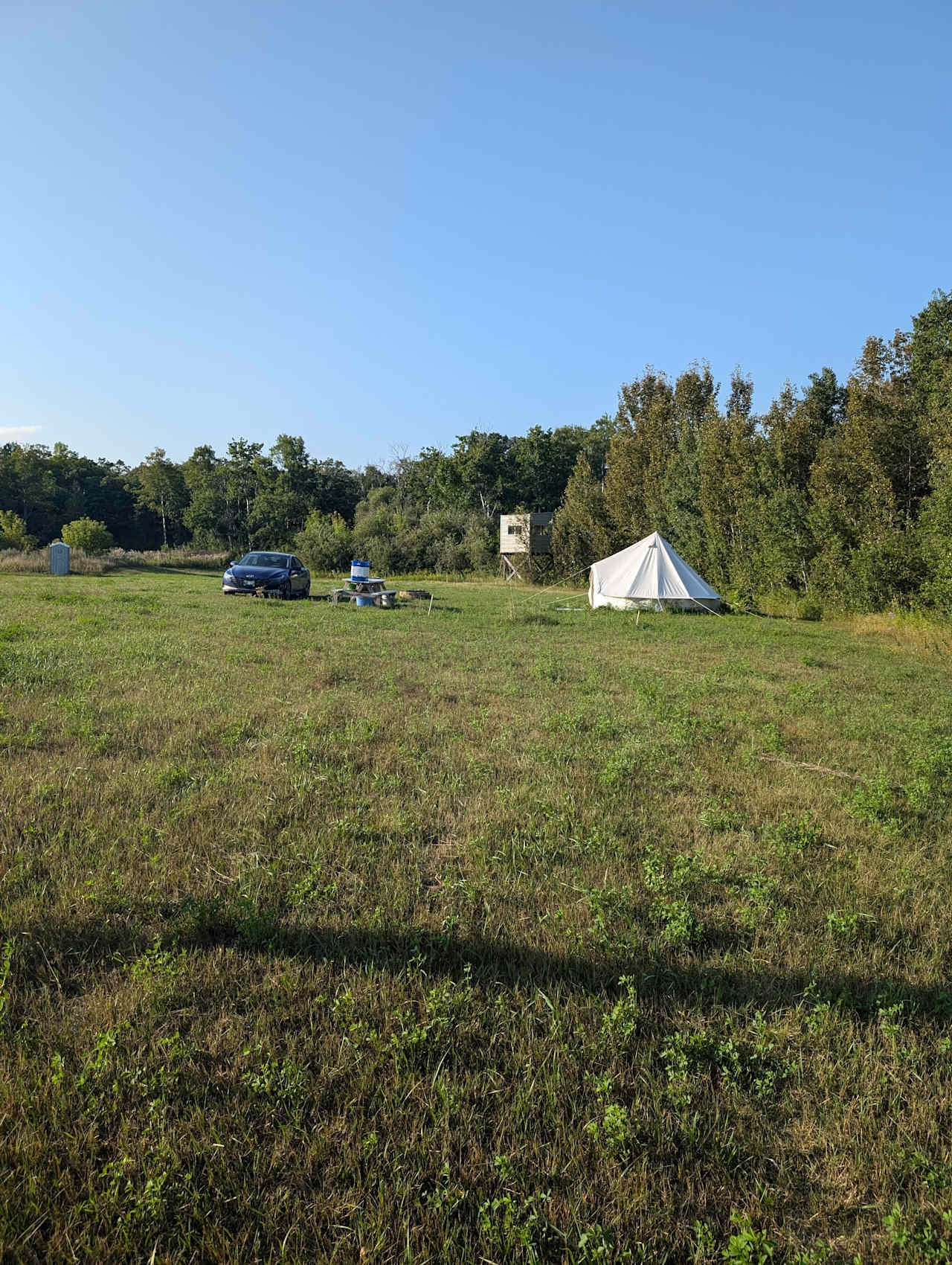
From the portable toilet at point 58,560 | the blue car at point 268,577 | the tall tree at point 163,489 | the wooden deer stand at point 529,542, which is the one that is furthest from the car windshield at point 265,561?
the tall tree at point 163,489

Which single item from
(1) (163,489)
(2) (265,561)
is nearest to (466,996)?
(2) (265,561)

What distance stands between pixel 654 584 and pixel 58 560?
25.9 metres

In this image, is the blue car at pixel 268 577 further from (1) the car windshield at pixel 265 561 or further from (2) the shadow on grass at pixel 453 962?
(2) the shadow on grass at pixel 453 962

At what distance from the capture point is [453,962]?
2.68 m

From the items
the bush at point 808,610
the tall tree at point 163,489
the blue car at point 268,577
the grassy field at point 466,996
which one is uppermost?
the tall tree at point 163,489

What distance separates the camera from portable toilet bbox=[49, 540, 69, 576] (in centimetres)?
2906

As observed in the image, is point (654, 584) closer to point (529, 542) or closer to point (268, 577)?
point (268, 577)

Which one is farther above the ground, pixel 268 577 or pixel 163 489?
pixel 163 489

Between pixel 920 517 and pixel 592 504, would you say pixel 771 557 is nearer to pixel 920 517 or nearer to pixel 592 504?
pixel 920 517

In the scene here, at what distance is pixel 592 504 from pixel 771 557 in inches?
541

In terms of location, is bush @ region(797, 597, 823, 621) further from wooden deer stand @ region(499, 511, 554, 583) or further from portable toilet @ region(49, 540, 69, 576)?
portable toilet @ region(49, 540, 69, 576)

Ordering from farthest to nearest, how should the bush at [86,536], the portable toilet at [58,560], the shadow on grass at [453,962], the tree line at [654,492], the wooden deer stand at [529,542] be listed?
the bush at [86,536], the wooden deer stand at [529,542], the portable toilet at [58,560], the tree line at [654,492], the shadow on grass at [453,962]

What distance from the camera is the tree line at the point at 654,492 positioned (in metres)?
17.0

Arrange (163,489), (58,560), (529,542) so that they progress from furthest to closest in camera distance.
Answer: (163,489), (529,542), (58,560)
